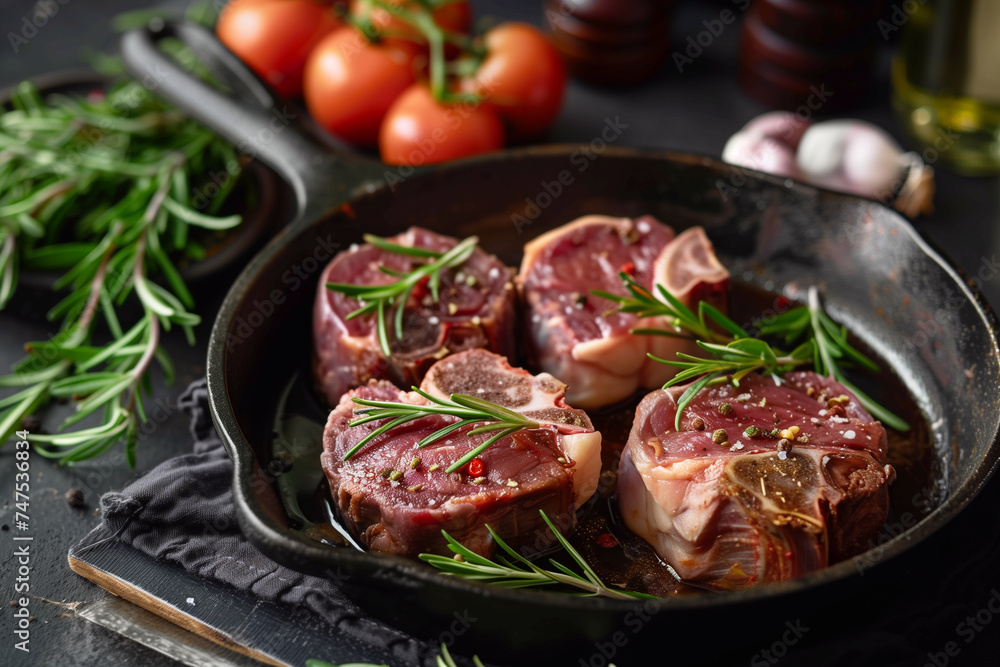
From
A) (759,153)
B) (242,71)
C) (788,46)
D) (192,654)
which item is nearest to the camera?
(192,654)

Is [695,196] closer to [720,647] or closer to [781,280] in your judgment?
[781,280]

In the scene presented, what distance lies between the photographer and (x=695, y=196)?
2.94 meters

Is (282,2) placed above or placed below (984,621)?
above

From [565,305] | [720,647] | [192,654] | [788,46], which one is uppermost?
[788,46]

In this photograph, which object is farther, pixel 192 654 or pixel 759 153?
pixel 759 153

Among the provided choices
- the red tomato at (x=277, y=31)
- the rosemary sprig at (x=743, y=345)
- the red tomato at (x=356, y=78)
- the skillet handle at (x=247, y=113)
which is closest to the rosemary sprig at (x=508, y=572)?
the rosemary sprig at (x=743, y=345)

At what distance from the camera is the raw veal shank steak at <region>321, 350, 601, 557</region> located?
1.96m

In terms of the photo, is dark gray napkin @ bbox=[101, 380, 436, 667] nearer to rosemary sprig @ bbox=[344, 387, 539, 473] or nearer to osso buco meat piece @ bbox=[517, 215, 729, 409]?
rosemary sprig @ bbox=[344, 387, 539, 473]

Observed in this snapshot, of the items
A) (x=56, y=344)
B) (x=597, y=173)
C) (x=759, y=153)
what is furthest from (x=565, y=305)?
(x=56, y=344)

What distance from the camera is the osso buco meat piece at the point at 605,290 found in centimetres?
245

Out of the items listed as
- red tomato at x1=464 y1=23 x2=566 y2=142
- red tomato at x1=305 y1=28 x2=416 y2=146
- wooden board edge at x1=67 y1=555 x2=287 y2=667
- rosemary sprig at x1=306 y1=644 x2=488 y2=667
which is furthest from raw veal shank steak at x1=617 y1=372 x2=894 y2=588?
red tomato at x1=305 y1=28 x2=416 y2=146

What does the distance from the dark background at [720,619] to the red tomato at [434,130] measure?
0.61 meters

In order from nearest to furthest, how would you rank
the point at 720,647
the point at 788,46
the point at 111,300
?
the point at 720,647
the point at 111,300
the point at 788,46

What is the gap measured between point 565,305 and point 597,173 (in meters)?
0.67
